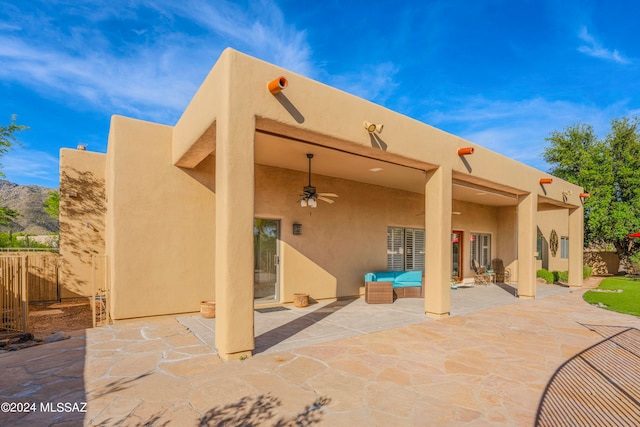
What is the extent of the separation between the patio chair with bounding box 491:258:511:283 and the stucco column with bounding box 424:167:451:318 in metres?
9.75

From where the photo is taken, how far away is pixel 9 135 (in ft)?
37.1

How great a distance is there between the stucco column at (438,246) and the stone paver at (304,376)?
83 centimetres

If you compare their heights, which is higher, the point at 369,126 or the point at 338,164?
the point at 369,126

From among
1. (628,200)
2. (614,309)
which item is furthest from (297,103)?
(628,200)

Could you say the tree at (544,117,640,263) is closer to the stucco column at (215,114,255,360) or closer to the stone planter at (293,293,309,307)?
the stone planter at (293,293,309,307)

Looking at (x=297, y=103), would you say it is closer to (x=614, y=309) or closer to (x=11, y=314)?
(x=11, y=314)

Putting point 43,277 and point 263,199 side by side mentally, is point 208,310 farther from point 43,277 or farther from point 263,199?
point 43,277

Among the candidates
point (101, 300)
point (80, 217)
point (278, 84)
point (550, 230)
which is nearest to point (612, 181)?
point (550, 230)

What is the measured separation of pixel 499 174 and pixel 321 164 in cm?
512

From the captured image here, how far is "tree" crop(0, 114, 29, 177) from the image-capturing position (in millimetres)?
11234

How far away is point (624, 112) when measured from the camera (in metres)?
19.0

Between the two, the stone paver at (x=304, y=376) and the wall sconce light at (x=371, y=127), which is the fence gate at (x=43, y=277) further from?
the wall sconce light at (x=371, y=127)

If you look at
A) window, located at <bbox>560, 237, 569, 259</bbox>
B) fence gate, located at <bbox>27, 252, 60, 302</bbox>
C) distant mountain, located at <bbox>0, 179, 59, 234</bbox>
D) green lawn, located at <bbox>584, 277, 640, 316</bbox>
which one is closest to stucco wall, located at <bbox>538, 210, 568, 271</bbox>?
window, located at <bbox>560, 237, 569, 259</bbox>

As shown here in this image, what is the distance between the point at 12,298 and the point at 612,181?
24.6 meters
